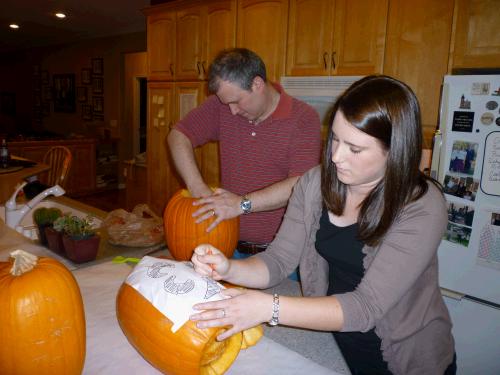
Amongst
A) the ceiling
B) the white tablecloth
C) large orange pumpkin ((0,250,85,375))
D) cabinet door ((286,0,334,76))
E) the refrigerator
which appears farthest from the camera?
the ceiling

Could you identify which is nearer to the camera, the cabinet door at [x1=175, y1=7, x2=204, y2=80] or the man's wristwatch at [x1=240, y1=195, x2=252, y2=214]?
the man's wristwatch at [x1=240, y1=195, x2=252, y2=214]

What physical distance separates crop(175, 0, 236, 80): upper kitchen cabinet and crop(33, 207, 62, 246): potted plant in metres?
2.28

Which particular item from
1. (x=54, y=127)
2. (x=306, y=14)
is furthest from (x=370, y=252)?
(x=54, y=127)

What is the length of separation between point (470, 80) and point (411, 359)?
1.57 m

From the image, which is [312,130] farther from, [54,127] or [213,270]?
[54,127]

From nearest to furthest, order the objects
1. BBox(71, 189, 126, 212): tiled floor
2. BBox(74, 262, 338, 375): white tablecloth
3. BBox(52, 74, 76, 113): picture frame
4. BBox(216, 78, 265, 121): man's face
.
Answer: BBox(74, 262, 338, 375): white tablecloth < BBox(216, 78, 265, 121): man's face < BBox(71, 189, 126, 212): tiled floor < BBox(52, 74, 76, 113): picture frame

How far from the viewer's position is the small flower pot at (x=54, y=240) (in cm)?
132

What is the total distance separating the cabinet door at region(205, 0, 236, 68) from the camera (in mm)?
3186

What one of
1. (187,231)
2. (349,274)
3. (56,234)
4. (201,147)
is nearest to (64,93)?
(201,147)

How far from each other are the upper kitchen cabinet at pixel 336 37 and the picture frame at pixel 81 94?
596 cm

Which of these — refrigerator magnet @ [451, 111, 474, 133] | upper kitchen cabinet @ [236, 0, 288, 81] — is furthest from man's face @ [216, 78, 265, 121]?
upper kitchen cabinet @ [236, 0, 288, 81]

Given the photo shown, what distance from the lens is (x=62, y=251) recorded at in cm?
134

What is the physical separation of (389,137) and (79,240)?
3.26 ft

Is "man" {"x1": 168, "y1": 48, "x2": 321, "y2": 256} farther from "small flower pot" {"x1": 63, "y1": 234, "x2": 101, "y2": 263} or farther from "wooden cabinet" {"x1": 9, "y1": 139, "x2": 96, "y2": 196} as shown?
"wooden cabinet" {"x1": 9, "y1": 139, "x2": 96, "y2": 196}
